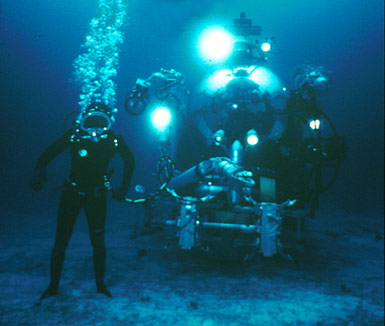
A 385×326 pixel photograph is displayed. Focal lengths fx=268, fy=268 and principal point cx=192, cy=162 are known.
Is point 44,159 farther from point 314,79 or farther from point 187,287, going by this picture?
point 314,79

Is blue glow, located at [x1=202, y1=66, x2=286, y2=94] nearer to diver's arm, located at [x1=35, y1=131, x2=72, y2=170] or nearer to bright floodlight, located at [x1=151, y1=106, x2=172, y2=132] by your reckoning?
bright floodlight, located at [x1=151, y1=106, x2=172, y2=132]

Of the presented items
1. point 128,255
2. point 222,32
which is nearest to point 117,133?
point 128,255

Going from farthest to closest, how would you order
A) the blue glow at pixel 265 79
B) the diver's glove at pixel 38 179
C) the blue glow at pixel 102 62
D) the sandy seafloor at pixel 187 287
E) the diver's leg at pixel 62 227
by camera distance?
the blue glow at pixel 102 62 → the blue glow at pixel 265 79 → the diver's leg at pixel 62 227 → the sandy seafloor at pixel 187 287 → the diver's glove at pixel 38 179

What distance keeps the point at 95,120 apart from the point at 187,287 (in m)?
2.64

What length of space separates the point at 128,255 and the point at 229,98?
3.87m

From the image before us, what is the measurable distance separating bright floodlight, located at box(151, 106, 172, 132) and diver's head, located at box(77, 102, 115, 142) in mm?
2691

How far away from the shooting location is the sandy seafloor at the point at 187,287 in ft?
9.89

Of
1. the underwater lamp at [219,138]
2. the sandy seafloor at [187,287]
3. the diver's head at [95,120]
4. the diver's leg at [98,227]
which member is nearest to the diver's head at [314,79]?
the underwater lamp at [219,138]

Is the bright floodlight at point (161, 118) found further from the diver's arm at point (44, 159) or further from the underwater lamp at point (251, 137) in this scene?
the diver's arm at point (44, 159)

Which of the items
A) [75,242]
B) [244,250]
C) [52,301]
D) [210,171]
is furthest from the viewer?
[75,242]

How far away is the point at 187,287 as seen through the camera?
3867mm

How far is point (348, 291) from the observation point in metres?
3.95

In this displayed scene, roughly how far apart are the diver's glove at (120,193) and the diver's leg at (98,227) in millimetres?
203

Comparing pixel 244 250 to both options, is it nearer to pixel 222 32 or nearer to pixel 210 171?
pixel 210 171
